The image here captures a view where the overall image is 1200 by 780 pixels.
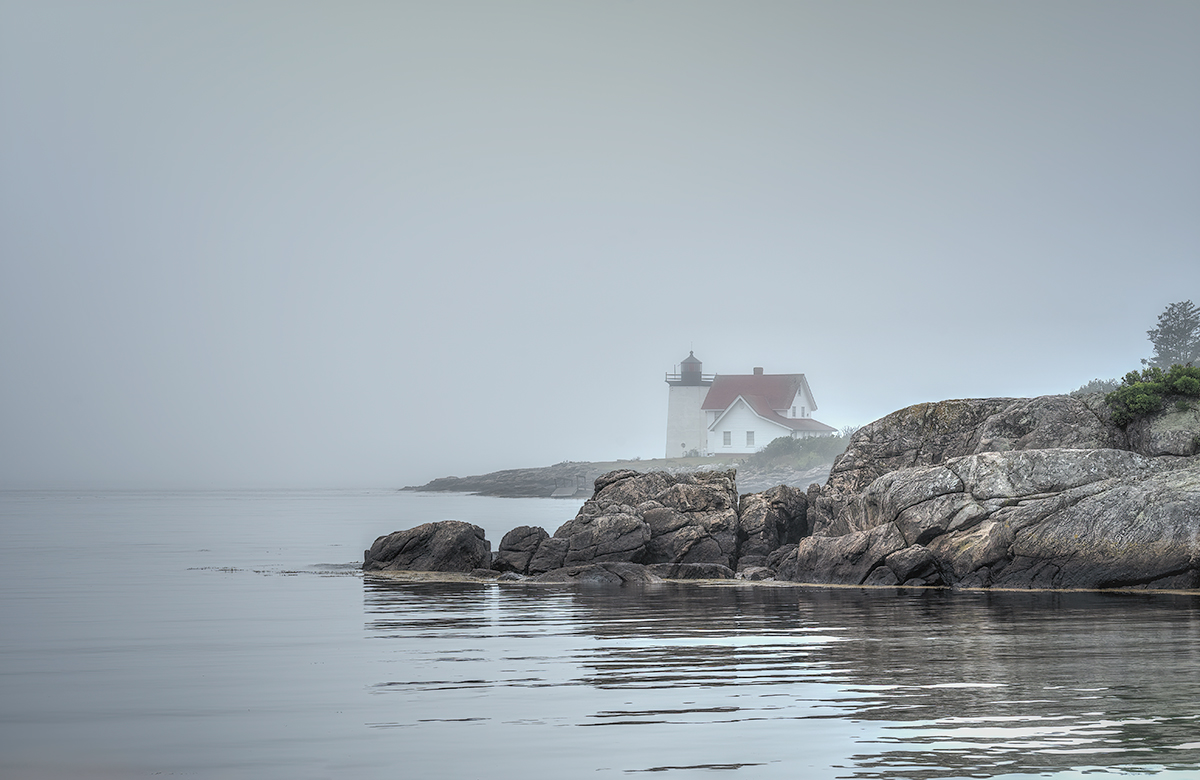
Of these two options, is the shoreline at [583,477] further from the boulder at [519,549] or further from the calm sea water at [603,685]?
the calm sea water at [603,685]

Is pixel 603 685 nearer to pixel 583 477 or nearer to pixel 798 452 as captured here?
pixel 798 452

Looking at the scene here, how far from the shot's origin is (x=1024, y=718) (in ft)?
29.3

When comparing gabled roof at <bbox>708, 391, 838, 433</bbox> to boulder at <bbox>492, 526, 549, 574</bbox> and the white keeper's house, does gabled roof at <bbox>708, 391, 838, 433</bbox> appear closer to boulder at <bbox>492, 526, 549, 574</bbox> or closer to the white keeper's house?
the white keeper's house

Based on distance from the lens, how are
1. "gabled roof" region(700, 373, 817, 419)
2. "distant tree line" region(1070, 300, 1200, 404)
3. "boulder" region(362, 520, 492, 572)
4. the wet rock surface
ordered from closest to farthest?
1. the wet rock surface
2. "boulder" region(362, 520, 492, 572)
3. "distant tree line" region(1070, 300, 1200, 404)
4. "gabled roof" region(700, 373, 817, 419)

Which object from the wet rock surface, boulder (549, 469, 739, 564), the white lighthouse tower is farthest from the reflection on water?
the white lighthouse tower

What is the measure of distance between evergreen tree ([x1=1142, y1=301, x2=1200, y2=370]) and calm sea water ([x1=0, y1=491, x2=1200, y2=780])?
6095cm

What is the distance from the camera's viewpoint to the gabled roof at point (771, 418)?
92.7 m

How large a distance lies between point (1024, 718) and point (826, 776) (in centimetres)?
276

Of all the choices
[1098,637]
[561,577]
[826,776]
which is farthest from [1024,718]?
[561,577]

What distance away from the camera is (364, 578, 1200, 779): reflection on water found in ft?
25.7

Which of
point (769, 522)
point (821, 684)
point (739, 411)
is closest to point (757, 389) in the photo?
point (739, 411)

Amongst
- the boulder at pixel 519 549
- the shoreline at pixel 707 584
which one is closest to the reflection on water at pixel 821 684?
the shoreline at pixel 707 584

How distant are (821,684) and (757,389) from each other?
8789cm

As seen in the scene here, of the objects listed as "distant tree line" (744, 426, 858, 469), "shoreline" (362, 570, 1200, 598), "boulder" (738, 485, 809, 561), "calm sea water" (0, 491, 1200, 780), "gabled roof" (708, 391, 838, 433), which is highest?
"gabled roof" (708, 391, 838, 433)
